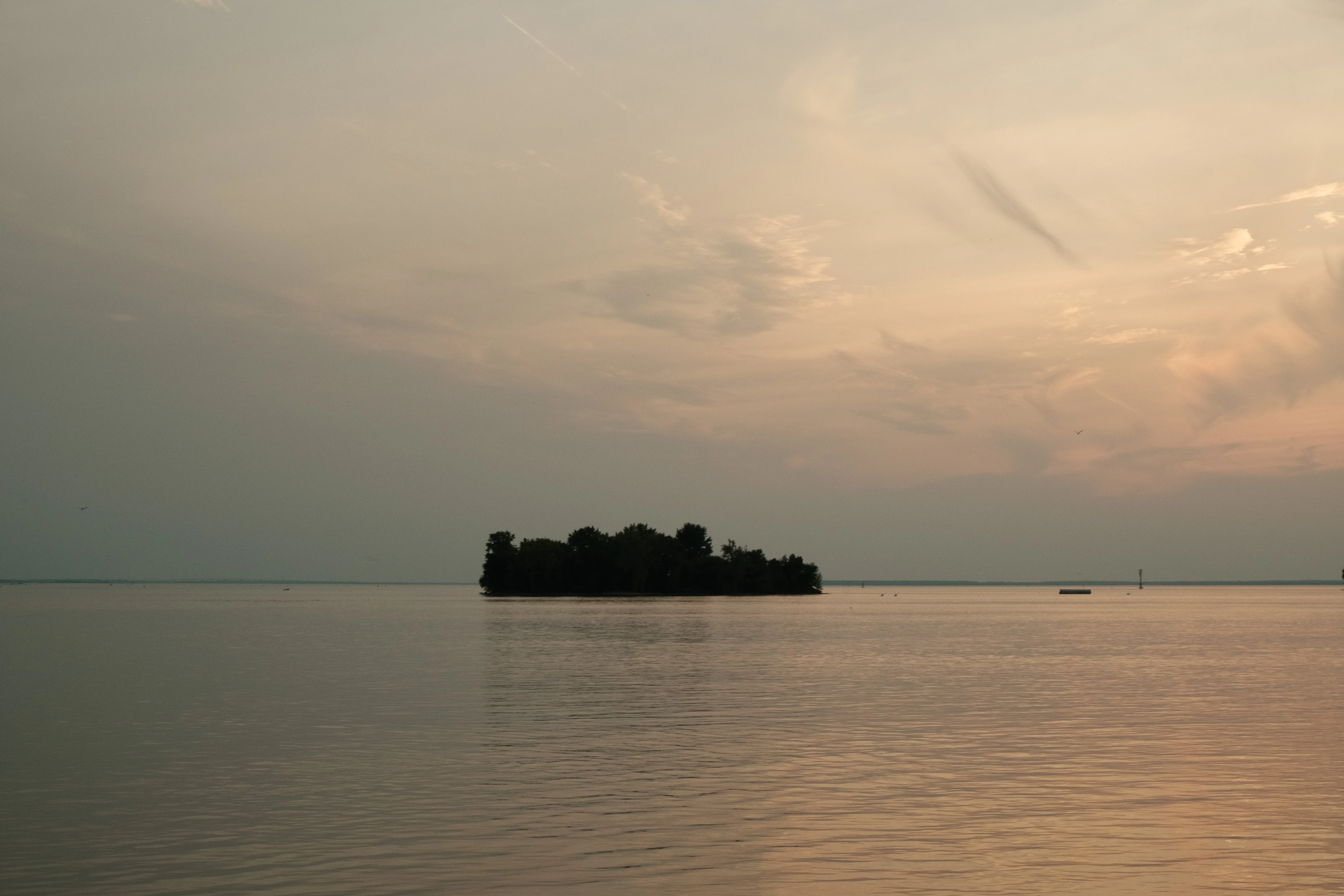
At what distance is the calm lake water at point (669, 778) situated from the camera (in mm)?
18500

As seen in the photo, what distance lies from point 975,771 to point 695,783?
268 inches

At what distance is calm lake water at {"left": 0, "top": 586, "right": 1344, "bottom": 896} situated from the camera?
18.5 metres

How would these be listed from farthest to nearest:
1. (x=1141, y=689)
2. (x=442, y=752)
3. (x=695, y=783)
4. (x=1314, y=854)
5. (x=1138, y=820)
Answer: (x=1141, y=689) → (x=442, y=752) → (x=695, y=783) → (x=1138, y=820) → (x=1314, y=854)

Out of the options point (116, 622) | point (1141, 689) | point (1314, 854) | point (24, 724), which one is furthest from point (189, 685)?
point (116, 622)

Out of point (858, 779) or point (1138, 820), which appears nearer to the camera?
point (1138, 820)

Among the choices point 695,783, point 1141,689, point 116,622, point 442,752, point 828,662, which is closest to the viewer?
point 695,783

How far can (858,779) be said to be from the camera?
26578mm

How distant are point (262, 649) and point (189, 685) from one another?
26.8 metres

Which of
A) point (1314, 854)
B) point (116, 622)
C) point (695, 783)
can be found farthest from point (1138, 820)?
point (116, 622)

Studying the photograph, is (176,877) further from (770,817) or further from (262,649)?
(262,649)

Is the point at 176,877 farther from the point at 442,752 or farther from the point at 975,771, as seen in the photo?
the point at 975,771

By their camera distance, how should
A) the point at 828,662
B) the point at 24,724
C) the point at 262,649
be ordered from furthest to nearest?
the point at 262,649 < the point at 828,662 < the point at 24,724

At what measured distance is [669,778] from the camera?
26969mm

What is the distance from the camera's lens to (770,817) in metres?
22.5
